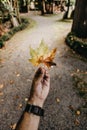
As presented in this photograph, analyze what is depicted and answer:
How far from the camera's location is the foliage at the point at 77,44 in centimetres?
1012

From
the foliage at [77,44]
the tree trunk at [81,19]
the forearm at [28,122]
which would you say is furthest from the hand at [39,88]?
the tree trunk at [81,19]

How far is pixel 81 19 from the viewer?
441 inches

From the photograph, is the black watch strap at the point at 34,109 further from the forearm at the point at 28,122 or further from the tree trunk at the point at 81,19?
the tree trunk at the point at 81,19

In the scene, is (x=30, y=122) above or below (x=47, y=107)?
above

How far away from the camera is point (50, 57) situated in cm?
213

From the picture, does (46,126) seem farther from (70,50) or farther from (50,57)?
(70,50)

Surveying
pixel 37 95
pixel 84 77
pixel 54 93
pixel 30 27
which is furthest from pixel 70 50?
pixel 37 95

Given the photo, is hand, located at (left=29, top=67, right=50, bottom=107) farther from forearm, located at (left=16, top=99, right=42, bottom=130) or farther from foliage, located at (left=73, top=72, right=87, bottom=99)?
foliage, located at (left=73, top=72, right=87, bottom=99)

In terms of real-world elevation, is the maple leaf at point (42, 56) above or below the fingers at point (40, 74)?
above

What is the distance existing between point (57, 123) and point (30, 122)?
3738 mm

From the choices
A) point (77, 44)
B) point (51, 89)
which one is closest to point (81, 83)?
point (51, 89)

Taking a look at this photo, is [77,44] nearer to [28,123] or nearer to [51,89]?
[51,89]

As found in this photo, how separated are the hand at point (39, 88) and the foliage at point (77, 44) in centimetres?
792

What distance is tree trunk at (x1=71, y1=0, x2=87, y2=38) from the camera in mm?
10992
